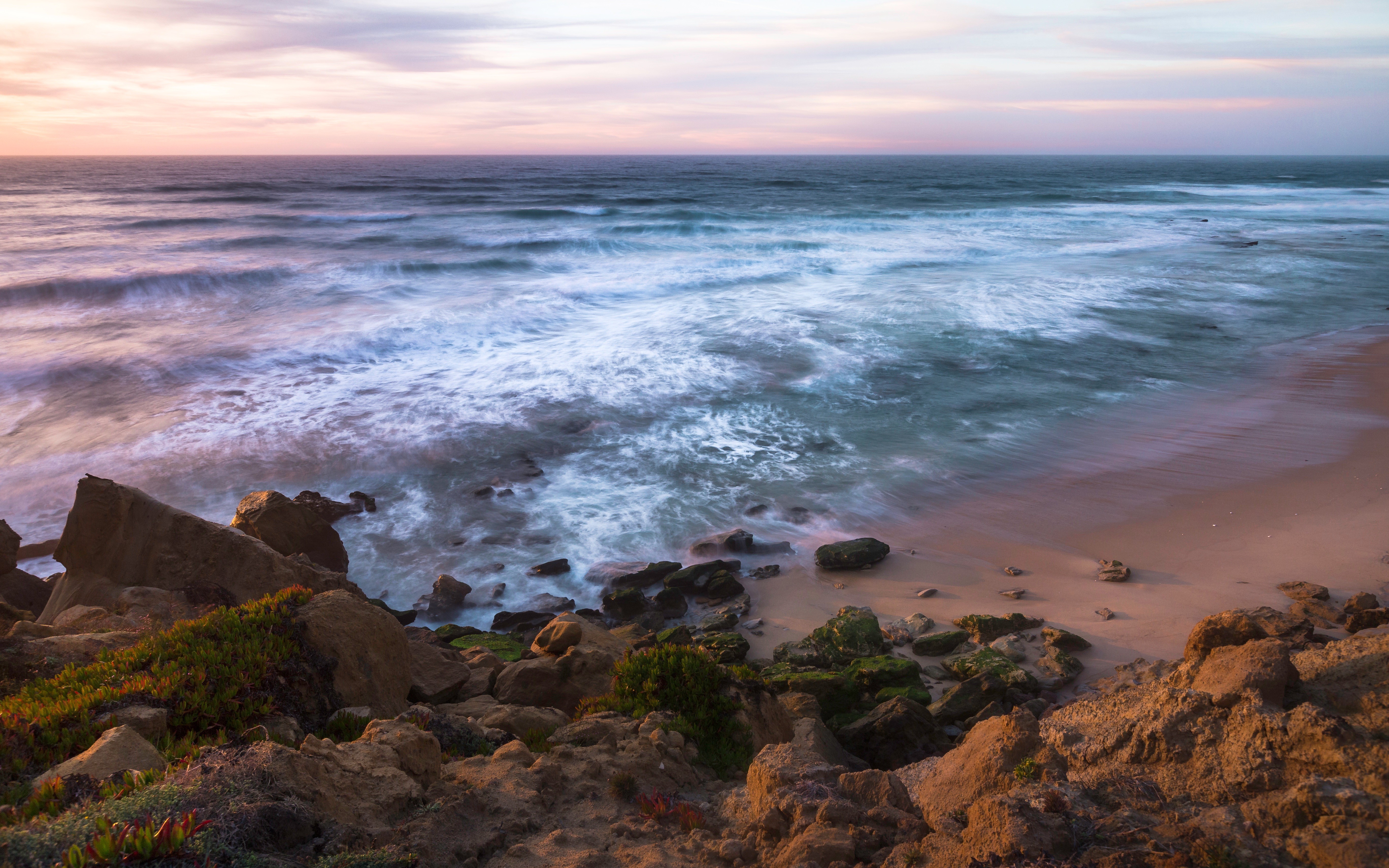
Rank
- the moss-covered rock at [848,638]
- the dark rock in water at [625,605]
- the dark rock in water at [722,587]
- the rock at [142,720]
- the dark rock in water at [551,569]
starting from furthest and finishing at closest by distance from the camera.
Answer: the dark rock in water at [551,569] → the dark rock in water at [722,587] → the dark rock in water at [625,605] → the moss-covered rock at [848,638] → the rock at [142,720]

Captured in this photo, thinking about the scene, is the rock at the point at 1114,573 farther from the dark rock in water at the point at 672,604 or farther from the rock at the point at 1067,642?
the dark rock in water at the point at 672,604

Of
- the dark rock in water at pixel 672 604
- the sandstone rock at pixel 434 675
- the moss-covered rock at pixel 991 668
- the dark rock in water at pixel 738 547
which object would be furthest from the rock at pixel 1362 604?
the sandstone rock at pixel 434 675

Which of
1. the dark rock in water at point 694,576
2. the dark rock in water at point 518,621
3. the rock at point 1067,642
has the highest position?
the rock at point 1067,642

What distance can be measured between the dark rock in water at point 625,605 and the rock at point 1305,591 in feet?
21.8

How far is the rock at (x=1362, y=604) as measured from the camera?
6.83m

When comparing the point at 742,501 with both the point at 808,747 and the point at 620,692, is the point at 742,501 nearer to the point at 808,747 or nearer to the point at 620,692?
the point at 620,692

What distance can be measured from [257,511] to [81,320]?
18840 mm

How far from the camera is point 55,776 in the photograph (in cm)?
356

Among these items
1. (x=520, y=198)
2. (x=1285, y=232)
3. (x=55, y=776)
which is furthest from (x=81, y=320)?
(x=1285, y=232)

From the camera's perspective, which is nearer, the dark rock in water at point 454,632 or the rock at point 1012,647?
the rock at point 1012,647

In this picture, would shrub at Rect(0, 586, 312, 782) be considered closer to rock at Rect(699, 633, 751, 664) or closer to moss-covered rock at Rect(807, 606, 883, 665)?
rock at Rect(699, 633, 751, 664)

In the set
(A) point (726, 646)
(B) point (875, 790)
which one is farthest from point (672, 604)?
(B) point (875, 790)

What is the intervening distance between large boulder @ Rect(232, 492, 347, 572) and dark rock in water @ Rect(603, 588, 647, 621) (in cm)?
332

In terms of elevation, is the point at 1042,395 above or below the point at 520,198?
below
